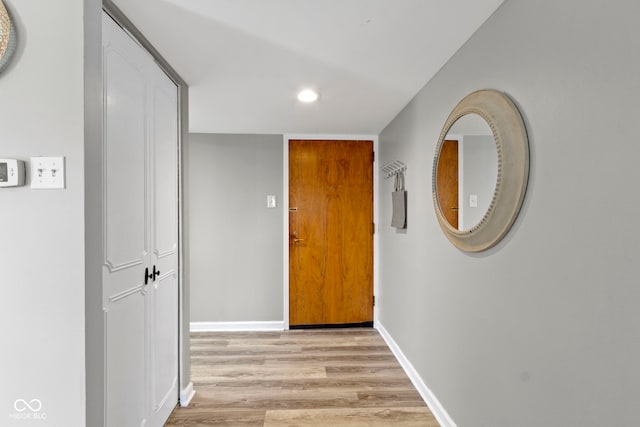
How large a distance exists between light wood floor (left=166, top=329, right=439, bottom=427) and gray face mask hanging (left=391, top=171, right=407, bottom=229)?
118cm

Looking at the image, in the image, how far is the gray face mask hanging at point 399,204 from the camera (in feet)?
8.76

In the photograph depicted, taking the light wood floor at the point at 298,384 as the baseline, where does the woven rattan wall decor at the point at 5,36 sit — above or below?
→ above

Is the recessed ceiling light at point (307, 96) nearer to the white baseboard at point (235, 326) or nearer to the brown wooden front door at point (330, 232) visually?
the brown wooden front door at point (330, 232)

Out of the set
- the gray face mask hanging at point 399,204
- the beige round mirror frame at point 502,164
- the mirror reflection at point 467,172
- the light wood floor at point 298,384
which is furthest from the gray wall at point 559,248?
the gray face mask hanging at point 399,204

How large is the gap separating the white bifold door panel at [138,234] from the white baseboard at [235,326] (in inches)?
55.5

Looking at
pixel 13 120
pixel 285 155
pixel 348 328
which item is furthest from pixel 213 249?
pixel 13 120

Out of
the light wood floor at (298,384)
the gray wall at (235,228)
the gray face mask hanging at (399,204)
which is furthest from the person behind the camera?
the gray wall at (235,228)

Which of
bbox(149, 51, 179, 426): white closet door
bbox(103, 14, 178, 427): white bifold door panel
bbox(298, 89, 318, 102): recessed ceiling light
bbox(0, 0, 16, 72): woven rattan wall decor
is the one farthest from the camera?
bbox(298, 89, 318, 102): recessed ceiling light

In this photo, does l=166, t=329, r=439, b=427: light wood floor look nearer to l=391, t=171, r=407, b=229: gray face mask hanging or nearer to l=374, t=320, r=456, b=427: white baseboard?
l=374, t=320, r=456, b=427: white baseboard

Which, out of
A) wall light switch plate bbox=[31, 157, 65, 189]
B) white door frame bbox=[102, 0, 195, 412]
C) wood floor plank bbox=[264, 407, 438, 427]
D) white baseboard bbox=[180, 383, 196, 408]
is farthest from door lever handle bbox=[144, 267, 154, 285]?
wood floor plank bbox=[264, 407, 438, 427]

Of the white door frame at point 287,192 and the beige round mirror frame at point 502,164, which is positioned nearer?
the beige round mirror frame at point 502,164

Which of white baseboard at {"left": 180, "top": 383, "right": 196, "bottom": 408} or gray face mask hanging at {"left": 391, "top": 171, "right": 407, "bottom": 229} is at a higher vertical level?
gray face mask hanging at {"left": 391, "top": 171, "right": 407, "bottom": 229}

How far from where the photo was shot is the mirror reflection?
149 cm

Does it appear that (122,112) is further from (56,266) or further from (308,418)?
(308,418)
